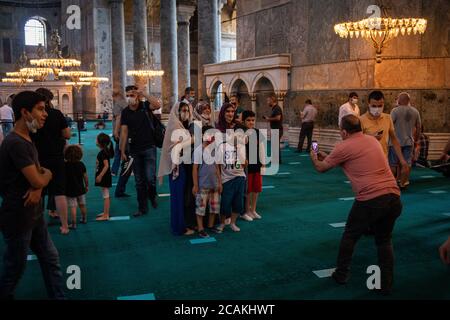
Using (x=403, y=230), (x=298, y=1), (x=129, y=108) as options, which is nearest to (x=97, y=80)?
(x=298, y=1)

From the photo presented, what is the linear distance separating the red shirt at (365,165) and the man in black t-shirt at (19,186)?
2111mm

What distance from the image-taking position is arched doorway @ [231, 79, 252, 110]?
16438 millimetres

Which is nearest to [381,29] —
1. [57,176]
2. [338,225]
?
[338,225]

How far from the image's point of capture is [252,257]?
4797 millimetres

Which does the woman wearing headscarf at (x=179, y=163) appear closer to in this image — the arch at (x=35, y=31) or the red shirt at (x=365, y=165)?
the red shirt at (x=365, y=165)

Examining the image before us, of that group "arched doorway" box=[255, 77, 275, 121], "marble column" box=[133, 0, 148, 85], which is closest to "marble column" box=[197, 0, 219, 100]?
"arched doorway" box=[255, 77, 275, 121]

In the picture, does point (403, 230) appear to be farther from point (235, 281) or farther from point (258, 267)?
point (235, 281)

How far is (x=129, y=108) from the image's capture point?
21.4 feet

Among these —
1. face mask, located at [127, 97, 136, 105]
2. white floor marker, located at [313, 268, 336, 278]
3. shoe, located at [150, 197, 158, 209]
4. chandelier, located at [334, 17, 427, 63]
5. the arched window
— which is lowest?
white floor marker, located at [313, 268, 336, 278]

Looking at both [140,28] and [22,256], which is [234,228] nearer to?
[22,256]

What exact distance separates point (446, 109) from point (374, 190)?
8462 mm

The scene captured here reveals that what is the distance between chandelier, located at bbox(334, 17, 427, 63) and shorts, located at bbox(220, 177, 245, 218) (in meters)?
6.47

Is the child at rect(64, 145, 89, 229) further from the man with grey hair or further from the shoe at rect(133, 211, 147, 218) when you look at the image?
the man with grey hair

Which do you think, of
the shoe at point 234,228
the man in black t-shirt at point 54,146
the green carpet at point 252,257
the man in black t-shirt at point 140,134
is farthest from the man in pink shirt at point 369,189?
the man in black t-shirt at point 140,134
